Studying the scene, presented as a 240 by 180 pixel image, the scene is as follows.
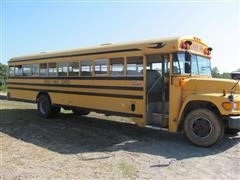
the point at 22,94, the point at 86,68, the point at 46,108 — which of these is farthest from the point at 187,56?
the point at 22,94

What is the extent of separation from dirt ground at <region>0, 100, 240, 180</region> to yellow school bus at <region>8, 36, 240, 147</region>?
55cm

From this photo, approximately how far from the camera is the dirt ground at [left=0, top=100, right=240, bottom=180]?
5.57 metres

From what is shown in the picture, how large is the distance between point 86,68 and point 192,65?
133 inches

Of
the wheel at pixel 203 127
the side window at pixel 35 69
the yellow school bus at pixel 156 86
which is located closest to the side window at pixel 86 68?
the yellow school bus at pixel 156 86

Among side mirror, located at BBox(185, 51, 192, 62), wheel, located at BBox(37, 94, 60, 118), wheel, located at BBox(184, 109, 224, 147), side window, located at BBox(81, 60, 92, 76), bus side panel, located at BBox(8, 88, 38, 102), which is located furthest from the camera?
bus side panel, located at BBox(8, 88, 38, 102)

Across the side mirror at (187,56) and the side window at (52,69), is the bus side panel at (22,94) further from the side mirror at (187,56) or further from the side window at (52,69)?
the side mirror at (187,56)

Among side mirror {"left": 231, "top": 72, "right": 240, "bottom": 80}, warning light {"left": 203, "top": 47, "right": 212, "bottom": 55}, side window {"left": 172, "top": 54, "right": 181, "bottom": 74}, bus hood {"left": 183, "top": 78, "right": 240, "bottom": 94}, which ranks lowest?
bus hood {"left": 183, "top": 78, "right": 240, "bottom": 94}

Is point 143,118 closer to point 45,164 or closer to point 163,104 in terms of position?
point 163,104

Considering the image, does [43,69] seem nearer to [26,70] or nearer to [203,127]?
[26,70]

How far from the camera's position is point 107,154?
6.79 m

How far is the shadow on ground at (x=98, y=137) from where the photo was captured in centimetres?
714

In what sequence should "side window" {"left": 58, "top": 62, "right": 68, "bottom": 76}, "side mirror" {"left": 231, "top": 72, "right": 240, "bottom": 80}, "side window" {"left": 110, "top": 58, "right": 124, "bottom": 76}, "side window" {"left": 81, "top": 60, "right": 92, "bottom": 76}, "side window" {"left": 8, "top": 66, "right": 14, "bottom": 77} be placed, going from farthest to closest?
"side window" {"left": 8, "top": 66, "right": 14, "bottom": 77}, "side window" {"left": 58, "top": 62, "right": 68, "bottom": 76}, "side window" {"left": 81, "top": 60, "right": 92, "bottom": 76}, "side window" {"left": 110, "top": 58, "right": 124, "bottom": 76}, "side mirror" {"left": 231, "top": 72, "right": 240, "bottom": 80}

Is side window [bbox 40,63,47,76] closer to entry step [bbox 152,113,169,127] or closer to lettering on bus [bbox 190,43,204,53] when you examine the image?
entry step [bbox 152,113,169,127]

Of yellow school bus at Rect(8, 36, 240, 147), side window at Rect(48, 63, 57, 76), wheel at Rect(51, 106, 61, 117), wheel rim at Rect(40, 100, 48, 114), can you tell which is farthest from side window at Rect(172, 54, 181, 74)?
wheel rim at Rect(40, 100, 48, 114)
